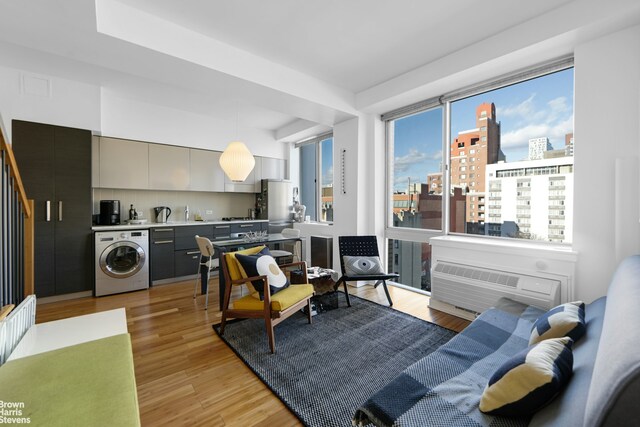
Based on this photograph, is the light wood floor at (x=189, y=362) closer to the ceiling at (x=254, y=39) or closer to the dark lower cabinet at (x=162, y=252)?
the dark lower cabinet at (x=162, y=252)

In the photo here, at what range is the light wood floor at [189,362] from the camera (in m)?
1.69

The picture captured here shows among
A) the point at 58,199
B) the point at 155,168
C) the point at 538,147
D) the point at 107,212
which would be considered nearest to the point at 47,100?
the point at 58,199

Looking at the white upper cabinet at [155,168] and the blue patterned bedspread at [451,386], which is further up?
the white upper cabinet at [155,168]

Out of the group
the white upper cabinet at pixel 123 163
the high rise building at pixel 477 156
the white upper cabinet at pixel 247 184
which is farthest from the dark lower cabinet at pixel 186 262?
the high rise building at pixel 477 156

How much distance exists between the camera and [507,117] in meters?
3.13

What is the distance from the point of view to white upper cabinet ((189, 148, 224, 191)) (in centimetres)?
493

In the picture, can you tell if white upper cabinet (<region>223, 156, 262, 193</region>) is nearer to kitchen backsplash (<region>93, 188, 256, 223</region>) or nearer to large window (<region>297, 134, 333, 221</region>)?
kitchen backsplash (<region>93, 188, 256, 223</region>)

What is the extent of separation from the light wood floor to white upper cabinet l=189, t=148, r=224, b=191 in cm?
205

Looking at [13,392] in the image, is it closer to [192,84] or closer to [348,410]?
[348,410]

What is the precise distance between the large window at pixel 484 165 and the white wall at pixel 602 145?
32 cm

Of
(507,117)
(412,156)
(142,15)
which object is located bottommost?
(412,156)

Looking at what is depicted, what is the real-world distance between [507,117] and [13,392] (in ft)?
14.1

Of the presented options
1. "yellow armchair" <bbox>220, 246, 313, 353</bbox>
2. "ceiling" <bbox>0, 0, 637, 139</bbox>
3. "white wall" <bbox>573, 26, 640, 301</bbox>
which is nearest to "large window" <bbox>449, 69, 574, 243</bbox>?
"white wall" <bbox>573, 26, 640, 301</bbox>

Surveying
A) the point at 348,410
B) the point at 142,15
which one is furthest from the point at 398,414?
the point at 142,15
